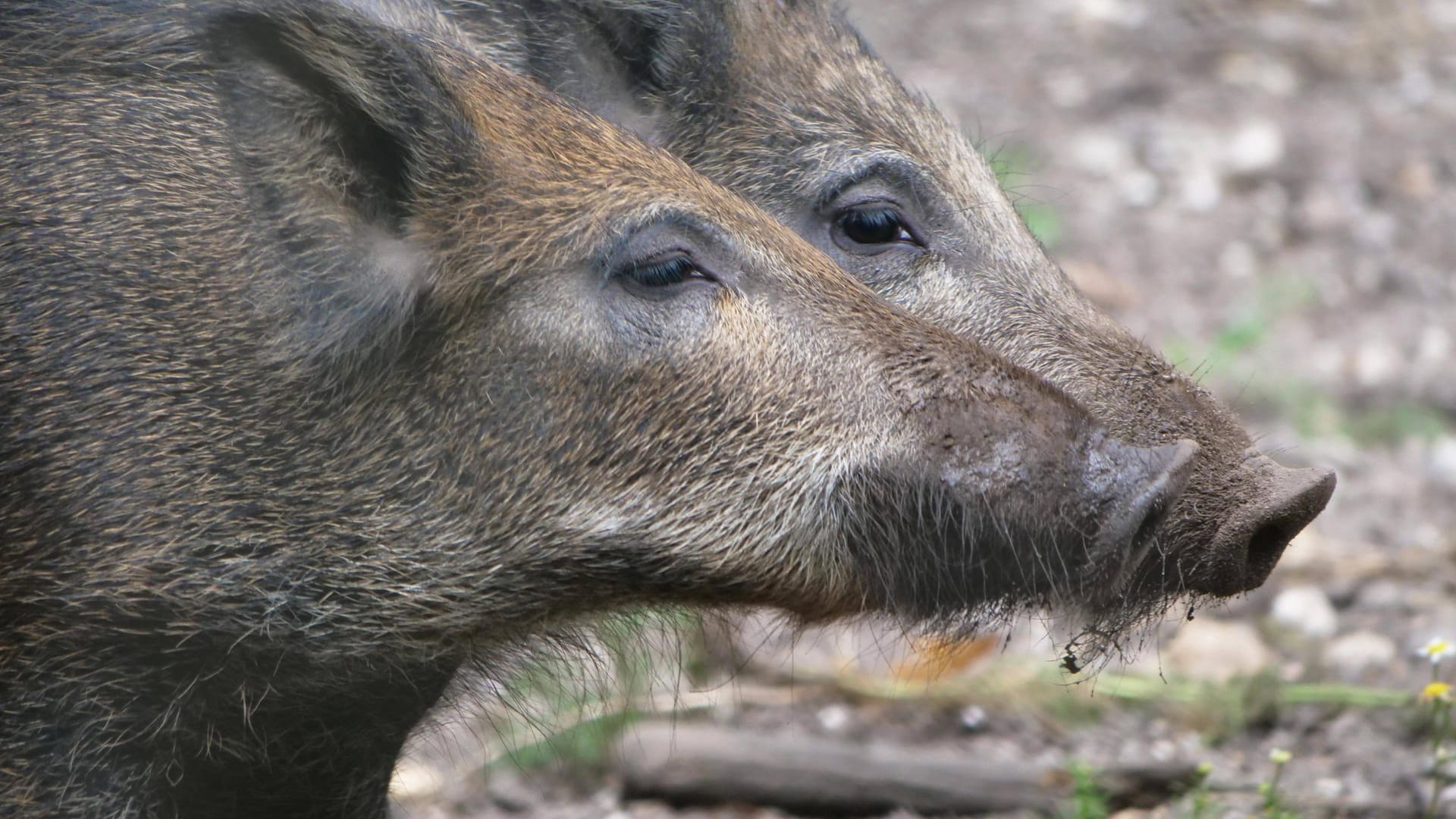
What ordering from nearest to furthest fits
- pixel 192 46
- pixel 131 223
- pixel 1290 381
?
pixel 131 223
pixel 192 46
pixel 1290 381

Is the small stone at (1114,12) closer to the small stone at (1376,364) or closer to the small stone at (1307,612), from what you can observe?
the small stone at (1376,364)

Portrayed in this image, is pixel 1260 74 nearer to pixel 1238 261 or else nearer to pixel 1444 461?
pixel 1238 261

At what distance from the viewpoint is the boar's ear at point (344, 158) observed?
336 cm

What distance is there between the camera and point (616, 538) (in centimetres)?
338

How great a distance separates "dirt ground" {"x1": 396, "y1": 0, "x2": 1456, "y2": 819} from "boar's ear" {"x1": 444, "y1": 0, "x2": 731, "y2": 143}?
114cm

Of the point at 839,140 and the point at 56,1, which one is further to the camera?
the point at 839,140

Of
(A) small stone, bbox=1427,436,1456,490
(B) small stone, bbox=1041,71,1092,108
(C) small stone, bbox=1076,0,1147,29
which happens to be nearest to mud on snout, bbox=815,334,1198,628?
(A) small stone, bbox=1427,436,1456,490

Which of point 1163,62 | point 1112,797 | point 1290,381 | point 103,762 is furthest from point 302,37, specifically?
point 1163,62

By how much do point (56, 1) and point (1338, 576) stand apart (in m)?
4.01

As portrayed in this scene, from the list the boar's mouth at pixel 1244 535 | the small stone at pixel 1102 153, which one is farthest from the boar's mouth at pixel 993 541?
the small stone at pixel 1102 153

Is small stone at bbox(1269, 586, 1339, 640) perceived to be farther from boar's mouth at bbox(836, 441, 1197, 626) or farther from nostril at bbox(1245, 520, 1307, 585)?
boar's mouth at bbox(836, 441, 1197, 626)

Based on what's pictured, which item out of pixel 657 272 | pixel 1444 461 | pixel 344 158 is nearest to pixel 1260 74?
pixel 1444 461

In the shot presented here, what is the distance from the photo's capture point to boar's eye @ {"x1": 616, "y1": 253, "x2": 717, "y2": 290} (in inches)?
135

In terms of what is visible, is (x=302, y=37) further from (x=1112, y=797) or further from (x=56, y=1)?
(x=1112, y=797)
